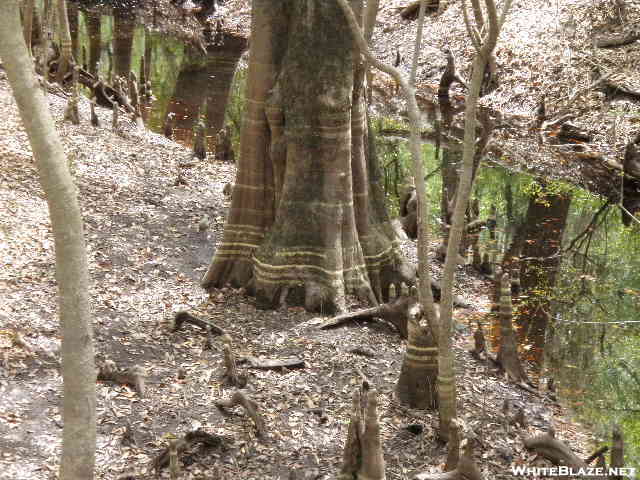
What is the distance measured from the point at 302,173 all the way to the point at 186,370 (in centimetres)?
252

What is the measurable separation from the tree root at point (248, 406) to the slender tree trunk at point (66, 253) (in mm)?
1818

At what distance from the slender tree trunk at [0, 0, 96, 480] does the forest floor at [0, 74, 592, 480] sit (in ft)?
3.27

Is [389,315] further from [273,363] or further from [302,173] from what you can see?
[302,173]

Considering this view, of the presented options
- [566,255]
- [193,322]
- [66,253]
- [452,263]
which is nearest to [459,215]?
[452,263]

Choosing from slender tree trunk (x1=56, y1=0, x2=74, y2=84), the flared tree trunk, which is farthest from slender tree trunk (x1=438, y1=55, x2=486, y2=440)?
slender tree trunk (x1=56, y1=0, x2=74, y2=84)

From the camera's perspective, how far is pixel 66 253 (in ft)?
12.8

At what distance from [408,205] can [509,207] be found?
8.71 ft

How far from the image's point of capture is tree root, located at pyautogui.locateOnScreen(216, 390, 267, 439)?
591cm

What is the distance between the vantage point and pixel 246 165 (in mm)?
8477

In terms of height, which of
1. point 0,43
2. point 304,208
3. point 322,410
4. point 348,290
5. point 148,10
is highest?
point 148,10

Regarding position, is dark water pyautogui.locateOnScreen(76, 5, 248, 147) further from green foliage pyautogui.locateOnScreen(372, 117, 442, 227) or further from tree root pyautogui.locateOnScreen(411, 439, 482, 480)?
tree root pyautogui.locateOnScreen(411, 439, 482, 480)

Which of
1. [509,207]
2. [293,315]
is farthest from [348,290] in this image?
[509,207]

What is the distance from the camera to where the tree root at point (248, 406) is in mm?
5906

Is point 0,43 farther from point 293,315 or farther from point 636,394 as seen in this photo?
point 636,394
